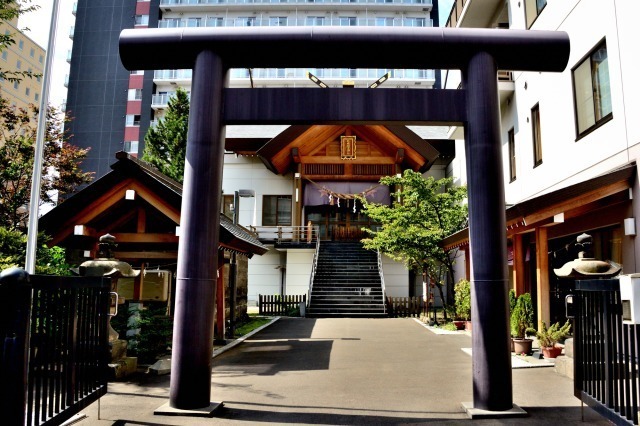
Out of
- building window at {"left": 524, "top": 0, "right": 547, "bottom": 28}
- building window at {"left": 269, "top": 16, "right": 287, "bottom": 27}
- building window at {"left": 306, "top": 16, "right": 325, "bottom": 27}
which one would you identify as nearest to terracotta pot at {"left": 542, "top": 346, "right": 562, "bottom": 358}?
building window at {"left": 524, "top": 0, "right": 547, "bottom": 28}

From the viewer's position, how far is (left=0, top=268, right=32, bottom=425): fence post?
3.50 metres

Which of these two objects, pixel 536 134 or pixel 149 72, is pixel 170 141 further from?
pixel 536 134

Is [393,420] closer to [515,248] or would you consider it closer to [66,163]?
[515,248]

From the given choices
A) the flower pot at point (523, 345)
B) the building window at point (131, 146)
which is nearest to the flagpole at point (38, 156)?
the flower pot at point (523, 345)

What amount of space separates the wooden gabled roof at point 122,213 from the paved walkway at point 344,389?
10.7 feet

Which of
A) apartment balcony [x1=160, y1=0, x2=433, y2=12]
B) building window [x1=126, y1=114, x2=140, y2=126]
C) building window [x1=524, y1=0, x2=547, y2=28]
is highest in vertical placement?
apartment balcony [x1=160, y1=0, x2=433, y2=12]

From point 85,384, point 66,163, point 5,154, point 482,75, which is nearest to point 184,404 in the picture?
point 85,384

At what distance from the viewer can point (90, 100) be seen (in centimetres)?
4428

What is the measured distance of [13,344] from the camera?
3.54 metres

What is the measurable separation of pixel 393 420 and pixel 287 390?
2.08m

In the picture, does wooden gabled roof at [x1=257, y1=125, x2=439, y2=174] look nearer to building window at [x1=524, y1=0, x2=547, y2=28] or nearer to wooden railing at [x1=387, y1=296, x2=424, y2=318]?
wooden railing at [x1=387, y1=296, x2=424, y2=318]

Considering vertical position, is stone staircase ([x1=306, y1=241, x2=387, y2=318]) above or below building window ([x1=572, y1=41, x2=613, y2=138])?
below

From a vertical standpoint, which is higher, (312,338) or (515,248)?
(515,248)

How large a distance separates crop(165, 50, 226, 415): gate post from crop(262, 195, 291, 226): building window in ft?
75.0
